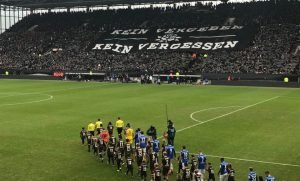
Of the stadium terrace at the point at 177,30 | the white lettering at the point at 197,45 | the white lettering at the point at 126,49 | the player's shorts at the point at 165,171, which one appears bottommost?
the player's shorts at the point at 165,171

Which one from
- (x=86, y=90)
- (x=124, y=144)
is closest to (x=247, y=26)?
(x=86, y=90)

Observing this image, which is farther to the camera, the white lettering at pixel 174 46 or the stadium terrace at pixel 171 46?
the white lettering at pixel 174 46

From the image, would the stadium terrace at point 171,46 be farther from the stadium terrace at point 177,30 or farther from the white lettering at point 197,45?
the stadium terrace at point 177,30

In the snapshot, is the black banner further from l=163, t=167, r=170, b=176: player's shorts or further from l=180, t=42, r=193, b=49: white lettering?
l=163, t=167, r=170, b=176: player's shorts

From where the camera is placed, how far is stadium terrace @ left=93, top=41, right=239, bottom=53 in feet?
250

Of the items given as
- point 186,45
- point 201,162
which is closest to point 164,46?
point 186,45

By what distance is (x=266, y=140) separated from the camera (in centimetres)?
2589

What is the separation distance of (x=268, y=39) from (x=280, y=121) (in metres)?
45.0

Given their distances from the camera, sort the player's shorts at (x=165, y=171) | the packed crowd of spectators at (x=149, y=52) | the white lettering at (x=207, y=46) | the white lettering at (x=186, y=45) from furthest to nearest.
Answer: the white lettering at (x=186, y=45) → the white lettering at (x=207, y=46) → the packed crowd of spectators at (x=149, y=52) → the player's shorts at (x=165, y=171)

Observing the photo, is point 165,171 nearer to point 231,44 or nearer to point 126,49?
point 231,44

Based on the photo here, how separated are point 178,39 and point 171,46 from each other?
2864mm

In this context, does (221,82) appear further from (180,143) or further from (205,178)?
(205,178)

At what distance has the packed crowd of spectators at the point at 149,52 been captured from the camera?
69.9 metres

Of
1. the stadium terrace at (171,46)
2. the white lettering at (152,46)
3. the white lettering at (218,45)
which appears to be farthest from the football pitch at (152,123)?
the white lettering at (152,46)
